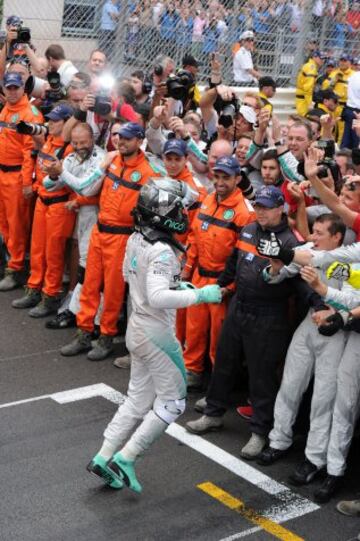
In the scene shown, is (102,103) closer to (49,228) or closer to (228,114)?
(228,114)

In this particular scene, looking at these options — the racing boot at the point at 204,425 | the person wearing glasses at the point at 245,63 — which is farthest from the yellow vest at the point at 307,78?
the racing boot at the point at 204,425

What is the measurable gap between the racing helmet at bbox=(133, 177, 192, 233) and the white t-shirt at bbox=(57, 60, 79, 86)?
5674 millimetres

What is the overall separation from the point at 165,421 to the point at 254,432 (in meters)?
1.10

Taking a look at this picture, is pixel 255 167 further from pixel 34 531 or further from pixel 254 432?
pixel 34 531

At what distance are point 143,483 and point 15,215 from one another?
4.76 meters

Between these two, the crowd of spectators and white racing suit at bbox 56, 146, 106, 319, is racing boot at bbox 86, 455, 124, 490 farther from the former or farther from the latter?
white racing suit at bbox 56, 146, 106, 319

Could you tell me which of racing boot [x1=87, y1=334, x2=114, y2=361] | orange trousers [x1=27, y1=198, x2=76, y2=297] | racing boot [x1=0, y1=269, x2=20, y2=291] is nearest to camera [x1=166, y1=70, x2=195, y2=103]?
orange trousers [x1=27, y1=198, x2=76, y2=297]

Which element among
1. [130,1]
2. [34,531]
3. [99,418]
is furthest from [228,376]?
[130,1]

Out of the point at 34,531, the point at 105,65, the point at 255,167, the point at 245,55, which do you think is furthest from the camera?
the point at 245,55

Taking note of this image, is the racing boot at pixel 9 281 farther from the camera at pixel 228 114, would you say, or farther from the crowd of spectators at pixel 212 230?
the camera at pixel 228 114

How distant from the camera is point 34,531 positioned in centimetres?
561

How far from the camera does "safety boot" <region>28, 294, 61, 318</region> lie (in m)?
9.63

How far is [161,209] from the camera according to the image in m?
5.90

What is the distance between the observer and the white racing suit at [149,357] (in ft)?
19.5
